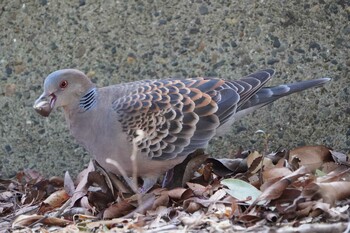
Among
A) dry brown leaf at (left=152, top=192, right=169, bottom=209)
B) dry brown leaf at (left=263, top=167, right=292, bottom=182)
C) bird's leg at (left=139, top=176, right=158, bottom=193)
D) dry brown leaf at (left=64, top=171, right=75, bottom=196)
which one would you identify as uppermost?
dry brown leaf at (left=263, top=167, right=292, bottom=182)

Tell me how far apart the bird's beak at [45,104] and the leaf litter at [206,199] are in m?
0.41

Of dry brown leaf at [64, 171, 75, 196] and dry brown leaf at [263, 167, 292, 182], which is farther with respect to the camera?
dry brown leaf at [64, 171, 75, 196]

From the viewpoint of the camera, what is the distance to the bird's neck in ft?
14.3

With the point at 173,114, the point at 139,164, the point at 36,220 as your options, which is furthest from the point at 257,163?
the point at 36,220

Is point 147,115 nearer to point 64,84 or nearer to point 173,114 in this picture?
point 173,114

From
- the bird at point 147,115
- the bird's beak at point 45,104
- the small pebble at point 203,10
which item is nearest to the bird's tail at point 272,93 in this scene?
the bird at point 147,115

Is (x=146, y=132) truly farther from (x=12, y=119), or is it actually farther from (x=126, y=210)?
(x=12, y=119)

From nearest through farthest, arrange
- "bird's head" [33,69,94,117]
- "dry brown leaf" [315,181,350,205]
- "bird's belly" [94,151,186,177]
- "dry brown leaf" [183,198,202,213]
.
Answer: "dry brown leaf" [315,181,350,205], "dry brown leaf" [183,198,202,213], "bird's belly" [94,151,186,177], "bird's head" [33,69,94,117]

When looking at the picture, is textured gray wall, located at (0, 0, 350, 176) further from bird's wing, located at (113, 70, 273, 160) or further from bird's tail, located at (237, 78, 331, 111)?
bird's wing, located at (113, 70, 273, 160)

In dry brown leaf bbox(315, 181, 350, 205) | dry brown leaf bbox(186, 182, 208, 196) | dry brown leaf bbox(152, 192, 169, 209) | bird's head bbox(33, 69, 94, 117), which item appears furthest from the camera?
bird's head bbox(33, 69, 94, 117)

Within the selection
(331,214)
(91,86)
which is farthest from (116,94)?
(331,214)

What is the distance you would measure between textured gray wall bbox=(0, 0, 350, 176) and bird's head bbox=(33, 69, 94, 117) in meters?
0.73

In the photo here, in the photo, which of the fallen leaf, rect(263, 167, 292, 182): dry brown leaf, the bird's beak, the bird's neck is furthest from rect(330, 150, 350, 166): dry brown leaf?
the bird's beak

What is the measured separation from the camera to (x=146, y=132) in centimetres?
422
